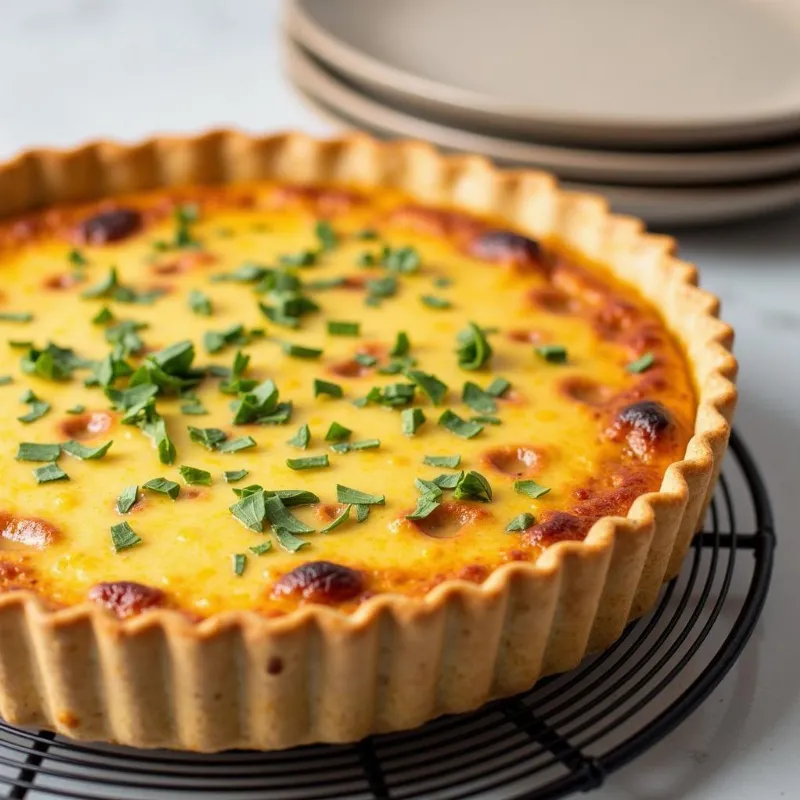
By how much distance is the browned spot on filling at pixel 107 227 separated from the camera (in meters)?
3.85

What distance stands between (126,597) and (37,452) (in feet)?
1.90

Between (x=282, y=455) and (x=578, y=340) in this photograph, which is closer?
(x=282, y=455)

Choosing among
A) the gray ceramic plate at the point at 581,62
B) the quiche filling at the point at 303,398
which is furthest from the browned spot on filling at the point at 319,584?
the gray ceramic plate at the point at 581,62

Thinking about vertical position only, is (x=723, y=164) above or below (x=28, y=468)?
Answer: above

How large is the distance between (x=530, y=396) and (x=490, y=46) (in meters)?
2.12

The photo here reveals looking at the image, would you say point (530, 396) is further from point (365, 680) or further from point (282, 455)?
point (365, 680)

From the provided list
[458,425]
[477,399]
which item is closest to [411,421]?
[458,425]

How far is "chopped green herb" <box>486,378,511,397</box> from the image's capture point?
319cm

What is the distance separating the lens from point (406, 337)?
3.35 meters

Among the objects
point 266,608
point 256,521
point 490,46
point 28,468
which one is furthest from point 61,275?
point 490,46

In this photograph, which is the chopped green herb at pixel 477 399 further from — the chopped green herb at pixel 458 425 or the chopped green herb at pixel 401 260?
the chopped green herb at pixel 401 260

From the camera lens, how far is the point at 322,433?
3020 mm

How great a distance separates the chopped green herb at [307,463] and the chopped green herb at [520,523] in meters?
0.45

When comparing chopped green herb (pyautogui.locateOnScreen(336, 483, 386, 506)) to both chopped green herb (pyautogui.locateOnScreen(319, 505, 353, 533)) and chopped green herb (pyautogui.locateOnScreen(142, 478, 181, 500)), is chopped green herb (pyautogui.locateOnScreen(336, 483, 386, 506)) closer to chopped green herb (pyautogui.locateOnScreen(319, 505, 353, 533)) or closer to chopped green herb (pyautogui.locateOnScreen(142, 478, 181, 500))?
chopped green herb (pyautogui.locateOnScreen(319, 505, 353, 533))
